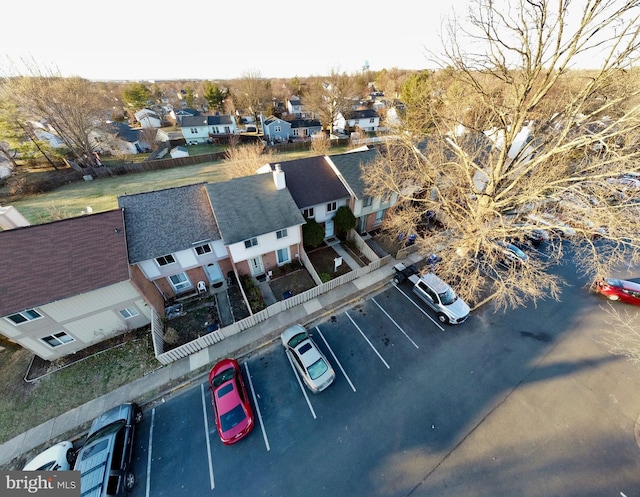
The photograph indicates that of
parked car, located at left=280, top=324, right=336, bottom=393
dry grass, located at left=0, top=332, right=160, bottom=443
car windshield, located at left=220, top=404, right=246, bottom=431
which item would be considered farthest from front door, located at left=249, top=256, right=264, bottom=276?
car windshield, located at left=220, top=404, right=246, bottom=431

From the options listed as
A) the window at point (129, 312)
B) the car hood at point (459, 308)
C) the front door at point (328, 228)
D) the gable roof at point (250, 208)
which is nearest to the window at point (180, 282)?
the window at point (129, 312)

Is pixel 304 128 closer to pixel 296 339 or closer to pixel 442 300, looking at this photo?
pixel 442 300

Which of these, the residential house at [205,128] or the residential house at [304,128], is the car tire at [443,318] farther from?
the residential house at [205,128]

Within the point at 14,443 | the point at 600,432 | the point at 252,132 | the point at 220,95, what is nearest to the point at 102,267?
the point at 14,443

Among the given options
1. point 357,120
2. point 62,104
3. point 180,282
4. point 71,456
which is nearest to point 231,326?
point 180,282

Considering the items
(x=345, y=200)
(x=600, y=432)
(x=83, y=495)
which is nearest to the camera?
(x=83, y=495)

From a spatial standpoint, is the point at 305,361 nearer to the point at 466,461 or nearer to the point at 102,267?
A: the point at 466,461

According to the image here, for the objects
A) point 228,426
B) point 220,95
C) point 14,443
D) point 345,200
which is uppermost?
point 220,95
